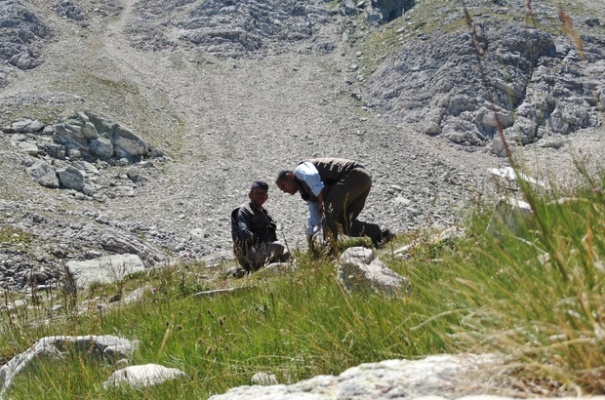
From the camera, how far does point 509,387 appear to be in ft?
6.63

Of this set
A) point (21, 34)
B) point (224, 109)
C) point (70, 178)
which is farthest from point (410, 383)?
point (21, 34)

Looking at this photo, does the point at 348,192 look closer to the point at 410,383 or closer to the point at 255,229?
the point at 255,229

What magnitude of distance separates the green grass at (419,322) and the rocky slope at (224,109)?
50.9 feet

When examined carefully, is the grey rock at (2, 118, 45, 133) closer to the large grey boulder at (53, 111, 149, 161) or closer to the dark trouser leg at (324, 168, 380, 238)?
the large grey boulder at (53, 111, 149, 161)

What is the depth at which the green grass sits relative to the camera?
6.59 feet

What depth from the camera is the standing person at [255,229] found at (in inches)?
441

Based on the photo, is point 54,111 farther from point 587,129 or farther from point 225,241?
point 587,129

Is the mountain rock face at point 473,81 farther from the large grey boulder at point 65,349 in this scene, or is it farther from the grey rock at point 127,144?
the large grey boulder at point 65,349

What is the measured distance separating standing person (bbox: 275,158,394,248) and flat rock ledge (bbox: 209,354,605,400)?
23.8ft

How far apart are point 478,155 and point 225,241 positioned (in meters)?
30.9

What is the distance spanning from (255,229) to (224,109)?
171ft

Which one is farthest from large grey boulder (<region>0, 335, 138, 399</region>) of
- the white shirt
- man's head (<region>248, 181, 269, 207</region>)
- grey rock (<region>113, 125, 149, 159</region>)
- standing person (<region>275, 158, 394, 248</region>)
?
grey rock (<region>113, 125, 149, 159</region>)

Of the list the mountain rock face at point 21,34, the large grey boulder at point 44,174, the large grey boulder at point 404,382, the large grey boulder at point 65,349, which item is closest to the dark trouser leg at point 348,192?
the large grey boulder at point 65,349

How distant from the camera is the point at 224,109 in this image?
63.0 metres
